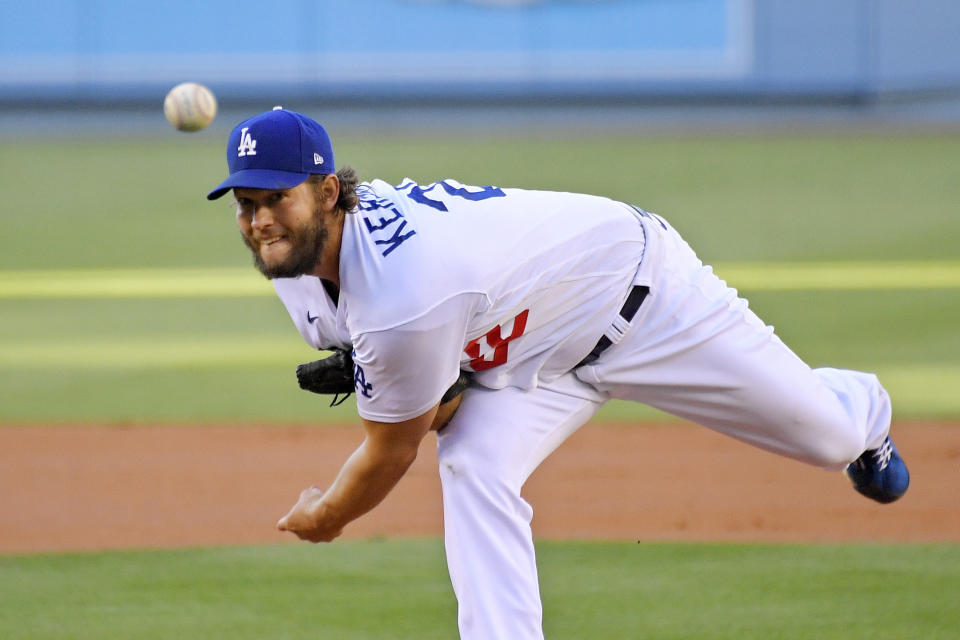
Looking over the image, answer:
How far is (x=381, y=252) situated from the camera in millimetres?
3373

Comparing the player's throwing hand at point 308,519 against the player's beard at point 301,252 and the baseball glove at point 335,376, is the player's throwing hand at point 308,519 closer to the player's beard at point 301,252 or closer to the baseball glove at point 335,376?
the baseball glove at point 335,376

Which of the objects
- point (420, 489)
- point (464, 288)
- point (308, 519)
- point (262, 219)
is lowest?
point (420, 489)

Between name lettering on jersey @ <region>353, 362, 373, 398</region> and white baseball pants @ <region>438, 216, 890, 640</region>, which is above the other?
name lettering on jersey @ <region>353, 362, 373, 398</region>

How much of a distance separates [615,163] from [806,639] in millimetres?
12390

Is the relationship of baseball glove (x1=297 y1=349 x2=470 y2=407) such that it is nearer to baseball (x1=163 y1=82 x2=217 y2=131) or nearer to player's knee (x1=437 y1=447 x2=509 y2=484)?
player's knee (x1=437 y1=447 x2=509 y2=484)

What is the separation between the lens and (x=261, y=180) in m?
3.25

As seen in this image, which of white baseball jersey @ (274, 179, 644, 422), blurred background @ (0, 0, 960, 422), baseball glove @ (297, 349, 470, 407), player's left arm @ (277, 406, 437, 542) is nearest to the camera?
white baseball jersey @ (274, 179, 644, 422)

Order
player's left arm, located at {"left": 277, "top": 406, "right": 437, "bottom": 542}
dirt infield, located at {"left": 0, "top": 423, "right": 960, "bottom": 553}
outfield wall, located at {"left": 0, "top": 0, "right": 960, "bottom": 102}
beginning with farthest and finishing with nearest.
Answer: outfield wall, located at {"left": 0, "top": 0, "right": 960, "bottom": 102}, dirt infield, located at {"left": 0, "top": 423, "right": 960, "bottom": 553}, player's left arm, located at {"left": 277, "top": 406, "right": 437, "bottom": 542}

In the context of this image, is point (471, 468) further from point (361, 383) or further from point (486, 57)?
point (486, 57)

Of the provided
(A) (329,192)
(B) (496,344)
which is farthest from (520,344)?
(A) (329,192)

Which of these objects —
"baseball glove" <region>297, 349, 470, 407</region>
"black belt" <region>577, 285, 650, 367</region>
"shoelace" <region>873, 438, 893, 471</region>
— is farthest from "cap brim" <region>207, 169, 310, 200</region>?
"shoelace" <region>873, 438, 893, 471</region>

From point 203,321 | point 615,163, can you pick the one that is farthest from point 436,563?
point 615,163

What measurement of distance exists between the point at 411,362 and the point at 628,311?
859 mm

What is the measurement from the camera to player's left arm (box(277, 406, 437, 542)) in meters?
3.56
